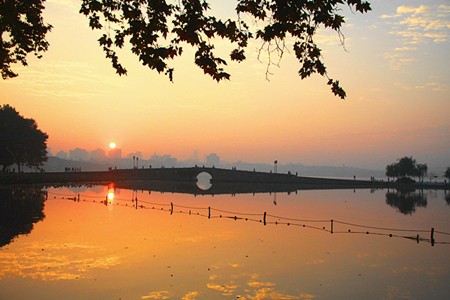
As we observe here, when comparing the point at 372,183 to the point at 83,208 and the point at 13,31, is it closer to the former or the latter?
the point at 83,208

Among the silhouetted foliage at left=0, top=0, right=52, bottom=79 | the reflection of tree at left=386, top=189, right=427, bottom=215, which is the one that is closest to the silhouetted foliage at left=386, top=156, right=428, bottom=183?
the reflection of tree at left=386, top=189, right=427, bottom=215

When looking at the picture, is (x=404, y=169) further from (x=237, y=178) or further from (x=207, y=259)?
(x=207, y=259)

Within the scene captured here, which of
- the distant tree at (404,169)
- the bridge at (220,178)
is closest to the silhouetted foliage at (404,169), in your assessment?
the distant tree at (404,169)

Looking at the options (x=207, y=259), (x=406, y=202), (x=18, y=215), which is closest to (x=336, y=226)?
(x=207, y=259)

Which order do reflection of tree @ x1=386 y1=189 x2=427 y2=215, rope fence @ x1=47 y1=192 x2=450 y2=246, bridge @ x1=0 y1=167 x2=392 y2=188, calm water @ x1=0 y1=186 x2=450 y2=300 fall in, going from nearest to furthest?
calm water @ x1=0 y1=186 x2=450 y2=300 → rope fence @ x1=47 y1=192 x2=450 y2=246 → reflection of tree @ x1=386 y1=189 x2=427 y2=215 → bridge @ x1=0 y1=167 x2=392 y2=188

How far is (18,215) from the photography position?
31.5 meters

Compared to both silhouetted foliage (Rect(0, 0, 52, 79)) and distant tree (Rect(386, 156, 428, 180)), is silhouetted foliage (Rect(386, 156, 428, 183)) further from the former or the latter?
silhouetted foliage (Rect(0, 0, 52, 79))

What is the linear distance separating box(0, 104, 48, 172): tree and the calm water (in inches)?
1906

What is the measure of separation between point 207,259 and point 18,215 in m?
18.8

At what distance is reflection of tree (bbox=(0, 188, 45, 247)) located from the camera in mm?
24383

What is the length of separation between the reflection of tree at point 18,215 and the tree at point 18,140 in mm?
36708

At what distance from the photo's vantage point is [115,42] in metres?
10.7

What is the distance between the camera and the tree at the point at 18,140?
77.6 meters

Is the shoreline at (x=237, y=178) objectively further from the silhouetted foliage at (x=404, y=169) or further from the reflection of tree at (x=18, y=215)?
the reflection of tree at (x=18, y=215)
